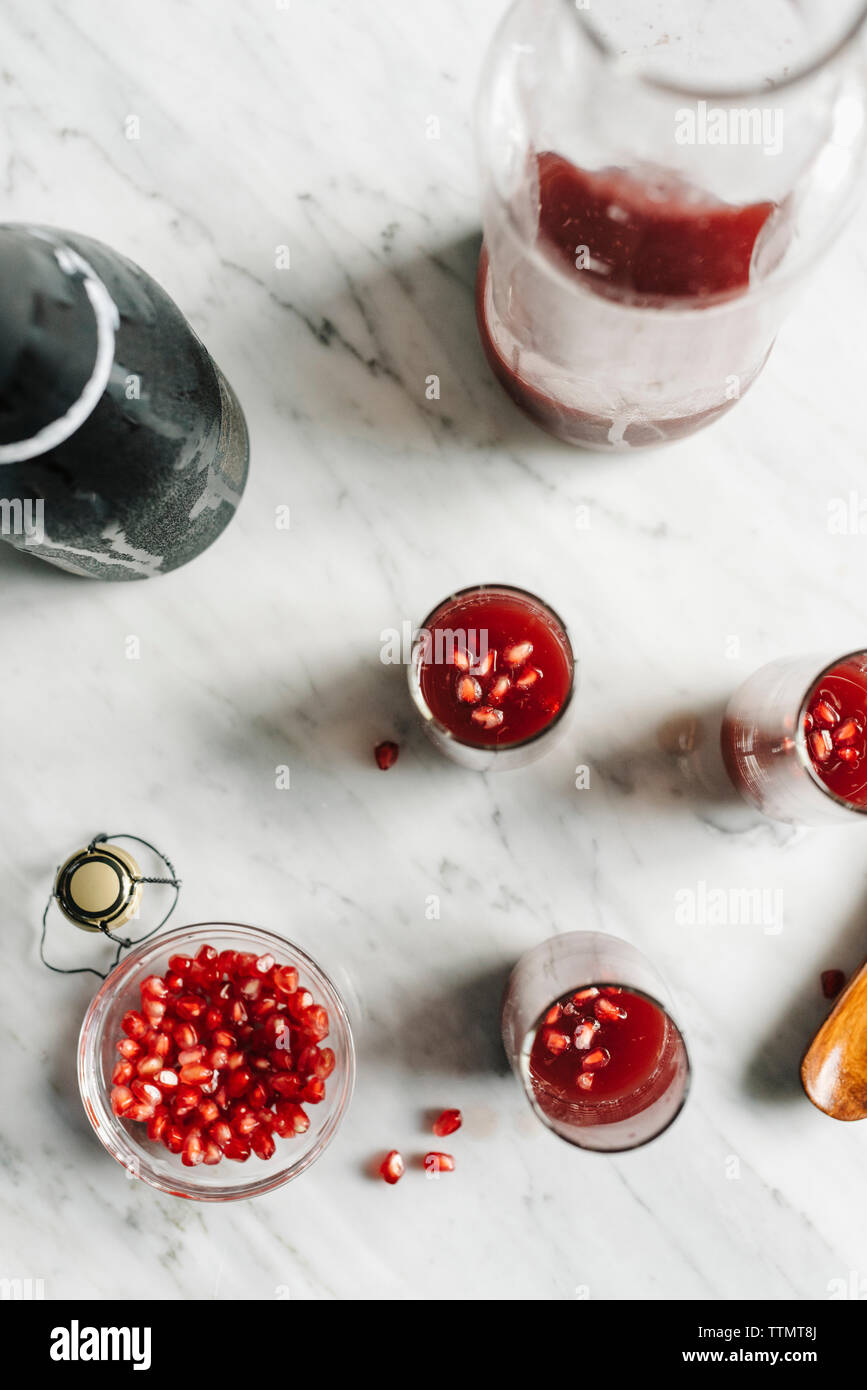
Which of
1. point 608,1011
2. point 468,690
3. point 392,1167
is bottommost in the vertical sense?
point 392,1167

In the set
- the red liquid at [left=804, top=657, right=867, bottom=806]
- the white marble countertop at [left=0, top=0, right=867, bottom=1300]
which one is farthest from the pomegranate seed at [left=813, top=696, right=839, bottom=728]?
the white marble countertop at [left=0, top=0, right=867, bottom=1300]

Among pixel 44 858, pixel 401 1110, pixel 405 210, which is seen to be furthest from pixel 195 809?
pixel 405 210

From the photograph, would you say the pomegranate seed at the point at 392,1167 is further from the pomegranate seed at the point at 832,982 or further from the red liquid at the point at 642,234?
the red liquid at the point at 642,234

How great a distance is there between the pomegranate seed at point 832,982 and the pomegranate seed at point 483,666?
46 centimetres

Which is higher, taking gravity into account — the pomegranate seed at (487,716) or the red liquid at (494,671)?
the red liquid at (494,671)

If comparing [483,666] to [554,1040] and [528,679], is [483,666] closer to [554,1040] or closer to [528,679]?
[528,679]

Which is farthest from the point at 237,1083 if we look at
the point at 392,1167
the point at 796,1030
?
the point at 796,1030

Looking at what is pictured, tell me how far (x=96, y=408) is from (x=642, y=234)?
1.22ft

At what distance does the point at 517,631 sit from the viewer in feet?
2.96

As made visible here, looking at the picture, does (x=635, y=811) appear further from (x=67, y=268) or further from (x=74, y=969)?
(x=67, y=268)

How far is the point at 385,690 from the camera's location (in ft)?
3.27

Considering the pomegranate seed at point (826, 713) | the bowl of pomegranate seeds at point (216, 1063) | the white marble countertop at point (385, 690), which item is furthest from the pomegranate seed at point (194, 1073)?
the pomegranate seed at point (826, 713)

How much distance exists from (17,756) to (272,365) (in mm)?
457

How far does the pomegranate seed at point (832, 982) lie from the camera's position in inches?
39.1
